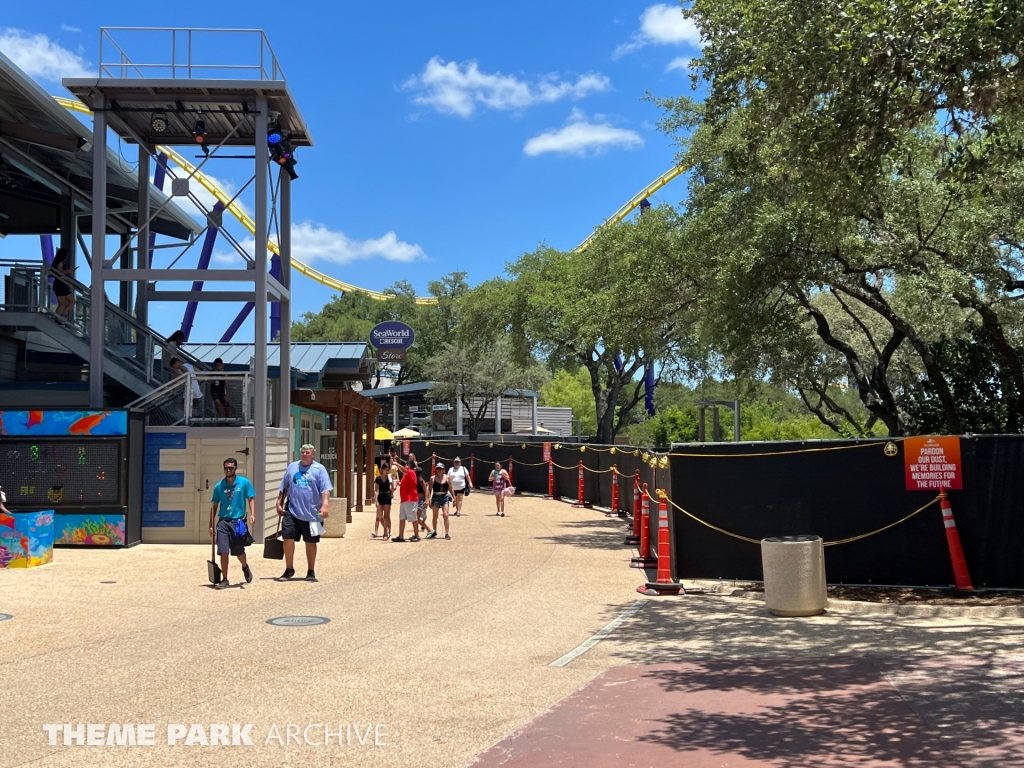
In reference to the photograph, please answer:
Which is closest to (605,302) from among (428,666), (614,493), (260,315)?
(614,493)

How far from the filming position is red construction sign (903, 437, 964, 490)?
1152 centimetres

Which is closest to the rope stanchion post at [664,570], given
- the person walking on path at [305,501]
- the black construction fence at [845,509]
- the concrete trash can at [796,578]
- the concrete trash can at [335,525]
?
the black construction fence at [845,509]

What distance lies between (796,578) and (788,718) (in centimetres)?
423

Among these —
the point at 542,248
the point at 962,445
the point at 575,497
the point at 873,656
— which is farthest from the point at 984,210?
the point at 542,248

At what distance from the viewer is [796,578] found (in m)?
10.5

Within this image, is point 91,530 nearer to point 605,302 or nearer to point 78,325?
point 78,325

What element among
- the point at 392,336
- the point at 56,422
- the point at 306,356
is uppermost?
the point at 392,336

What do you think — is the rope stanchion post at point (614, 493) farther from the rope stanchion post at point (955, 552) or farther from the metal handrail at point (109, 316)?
the rope stanchion post at point (955, 552)

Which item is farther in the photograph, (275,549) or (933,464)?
(275,549)

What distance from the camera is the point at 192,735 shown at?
6164 millimetres

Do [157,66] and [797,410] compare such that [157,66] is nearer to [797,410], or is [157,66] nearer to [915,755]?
[915,755]

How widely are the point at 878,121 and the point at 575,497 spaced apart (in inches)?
884

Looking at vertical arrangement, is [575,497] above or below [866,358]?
below

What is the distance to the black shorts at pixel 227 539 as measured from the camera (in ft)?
41.2
